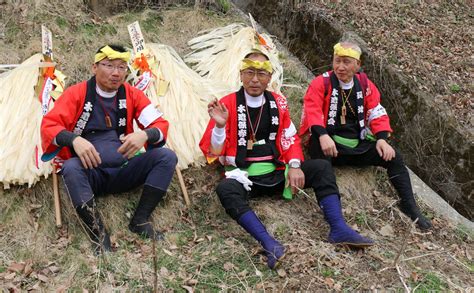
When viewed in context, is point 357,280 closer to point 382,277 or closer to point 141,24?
point 382,277

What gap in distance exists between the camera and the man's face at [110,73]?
363cm

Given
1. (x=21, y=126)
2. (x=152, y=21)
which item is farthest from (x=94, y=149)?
(x=152, y=21)

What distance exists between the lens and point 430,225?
4.34m

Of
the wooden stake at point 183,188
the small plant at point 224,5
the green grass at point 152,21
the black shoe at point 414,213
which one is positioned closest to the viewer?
the wooden stake at point 183,188

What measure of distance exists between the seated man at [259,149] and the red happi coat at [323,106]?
0.31 m

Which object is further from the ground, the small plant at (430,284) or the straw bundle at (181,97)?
the straw bundle at (181,97)

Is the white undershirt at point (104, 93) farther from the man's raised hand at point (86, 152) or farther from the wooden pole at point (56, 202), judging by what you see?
the wooden pole at point (56, 202)

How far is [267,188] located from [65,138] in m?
1.59

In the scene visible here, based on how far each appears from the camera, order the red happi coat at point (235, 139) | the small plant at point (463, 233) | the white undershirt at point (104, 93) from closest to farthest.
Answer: the white undershirt at point (104, 93) → the red happi coat at point (235, 139) → the small plant at point (463, 233)

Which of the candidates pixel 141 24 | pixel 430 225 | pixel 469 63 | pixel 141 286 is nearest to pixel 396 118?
pixel 469 63

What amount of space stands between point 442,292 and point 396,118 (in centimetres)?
340

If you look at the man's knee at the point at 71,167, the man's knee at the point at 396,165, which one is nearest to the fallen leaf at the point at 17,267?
the man's knee at the point at 71,167

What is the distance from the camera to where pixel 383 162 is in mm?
4453

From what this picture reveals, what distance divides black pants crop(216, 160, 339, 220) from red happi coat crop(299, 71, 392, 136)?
52 cm
